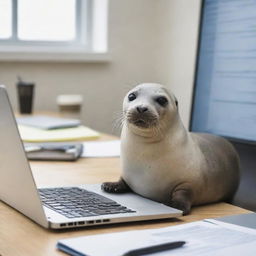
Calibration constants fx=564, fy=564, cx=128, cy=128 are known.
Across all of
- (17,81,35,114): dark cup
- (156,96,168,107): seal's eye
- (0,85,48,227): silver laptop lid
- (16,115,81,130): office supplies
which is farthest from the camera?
(17,81,35,114): dark cup

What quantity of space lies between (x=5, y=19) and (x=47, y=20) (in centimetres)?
18

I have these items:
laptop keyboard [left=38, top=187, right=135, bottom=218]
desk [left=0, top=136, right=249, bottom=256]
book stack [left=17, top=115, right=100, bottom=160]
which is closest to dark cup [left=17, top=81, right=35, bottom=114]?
book stack [left=17, top=115, right=100, bottom=160]

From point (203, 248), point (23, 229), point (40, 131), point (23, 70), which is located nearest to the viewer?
point (203, 248)

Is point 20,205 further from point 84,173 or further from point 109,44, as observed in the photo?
point 109,44

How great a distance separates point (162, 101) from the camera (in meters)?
0.89

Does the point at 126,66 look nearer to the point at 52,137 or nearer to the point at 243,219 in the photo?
the point at 52,137

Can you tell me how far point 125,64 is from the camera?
95.2 inches

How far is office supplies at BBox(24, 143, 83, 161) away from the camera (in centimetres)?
134

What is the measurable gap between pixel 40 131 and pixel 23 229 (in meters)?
0.87

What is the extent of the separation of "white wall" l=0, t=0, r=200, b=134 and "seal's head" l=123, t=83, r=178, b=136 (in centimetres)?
126

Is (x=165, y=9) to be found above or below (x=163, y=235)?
above

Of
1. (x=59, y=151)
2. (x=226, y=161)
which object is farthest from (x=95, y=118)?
(x=226, y=161)

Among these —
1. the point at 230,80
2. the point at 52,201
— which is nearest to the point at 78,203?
the point at 52,201

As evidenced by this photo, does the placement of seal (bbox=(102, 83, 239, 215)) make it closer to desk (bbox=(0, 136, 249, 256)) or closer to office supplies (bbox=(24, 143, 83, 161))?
desk (bbox=(0, 136, 249, 256))
